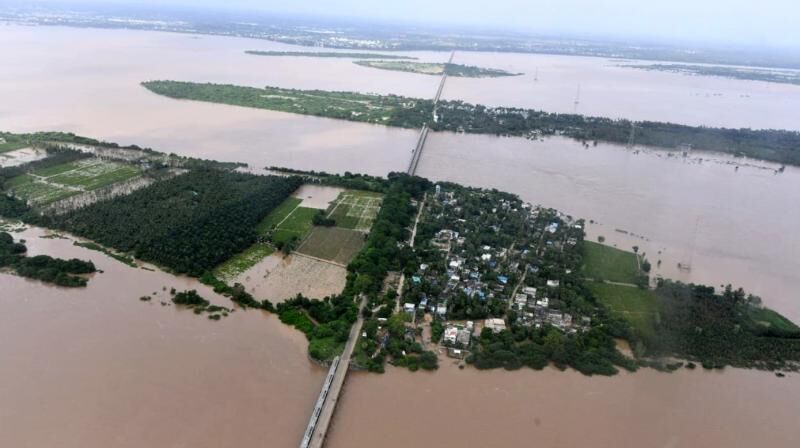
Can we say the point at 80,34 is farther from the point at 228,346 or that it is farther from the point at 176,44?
the point at 228,346

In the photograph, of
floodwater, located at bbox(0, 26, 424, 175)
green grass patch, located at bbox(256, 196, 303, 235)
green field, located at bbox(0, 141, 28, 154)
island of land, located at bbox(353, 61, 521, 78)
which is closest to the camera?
green grass patch, located at bbox(256, 196, 303, 235)

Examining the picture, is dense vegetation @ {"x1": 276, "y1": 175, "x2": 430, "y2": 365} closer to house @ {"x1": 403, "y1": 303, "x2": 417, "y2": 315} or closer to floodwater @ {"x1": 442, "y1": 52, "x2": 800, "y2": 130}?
house @ {"x1": 403, "y1": 303, "x2": 417, "y2": 315}

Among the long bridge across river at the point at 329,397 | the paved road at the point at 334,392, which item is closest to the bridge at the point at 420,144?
the long bridge across river at the point at 329,397

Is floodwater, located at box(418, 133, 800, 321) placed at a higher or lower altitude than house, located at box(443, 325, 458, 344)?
higher

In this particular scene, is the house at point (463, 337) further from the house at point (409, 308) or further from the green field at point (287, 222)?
the green field at point (287, 222)

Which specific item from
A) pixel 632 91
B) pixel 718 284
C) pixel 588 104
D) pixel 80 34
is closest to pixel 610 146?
pixel 588 104

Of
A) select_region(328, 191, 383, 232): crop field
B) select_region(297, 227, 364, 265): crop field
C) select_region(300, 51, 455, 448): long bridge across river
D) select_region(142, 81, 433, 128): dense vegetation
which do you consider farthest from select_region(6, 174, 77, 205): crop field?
select_region(142, 81, 433, 128): dense vegetation
